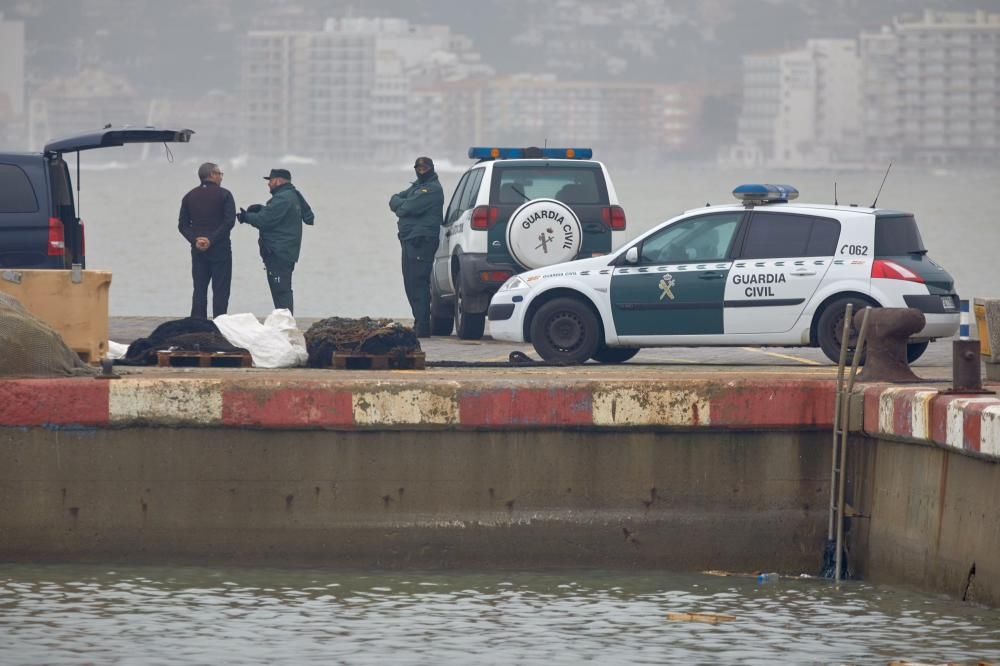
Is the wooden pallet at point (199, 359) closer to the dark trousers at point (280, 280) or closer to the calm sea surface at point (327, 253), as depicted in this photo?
the dark trousers at point (280, 280)

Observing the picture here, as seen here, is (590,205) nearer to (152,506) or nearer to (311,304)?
(152,506)

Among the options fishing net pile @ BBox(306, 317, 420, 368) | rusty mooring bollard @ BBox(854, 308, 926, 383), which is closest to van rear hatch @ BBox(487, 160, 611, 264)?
fishing net pile @ BBox(306, 317, 420, 368)

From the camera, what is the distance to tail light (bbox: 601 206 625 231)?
19891 mm

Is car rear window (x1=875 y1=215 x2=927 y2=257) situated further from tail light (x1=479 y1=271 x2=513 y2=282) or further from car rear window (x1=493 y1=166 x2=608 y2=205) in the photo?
tail light (x1=479 y1=271 x2=513 y2=282)

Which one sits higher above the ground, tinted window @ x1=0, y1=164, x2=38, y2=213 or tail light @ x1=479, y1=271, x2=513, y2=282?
tinted window @ x1=0, y1=164, x2=38, y2=213

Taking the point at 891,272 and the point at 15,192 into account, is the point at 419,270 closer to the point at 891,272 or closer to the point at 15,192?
the point at 15,192

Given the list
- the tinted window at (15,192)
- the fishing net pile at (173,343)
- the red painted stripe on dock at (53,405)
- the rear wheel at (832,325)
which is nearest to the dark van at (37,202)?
the tinted window at (15,192)

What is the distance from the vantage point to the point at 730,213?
16.5 metres

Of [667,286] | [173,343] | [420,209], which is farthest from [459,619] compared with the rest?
[420,209]

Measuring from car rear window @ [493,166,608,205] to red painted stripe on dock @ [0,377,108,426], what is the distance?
9.03 m

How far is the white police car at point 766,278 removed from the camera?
1619 centimetres

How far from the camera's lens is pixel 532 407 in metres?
11.5

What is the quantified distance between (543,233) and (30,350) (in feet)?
26.3

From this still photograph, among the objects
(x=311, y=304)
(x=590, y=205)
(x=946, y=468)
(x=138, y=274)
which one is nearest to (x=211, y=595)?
(x=946, y=468)
